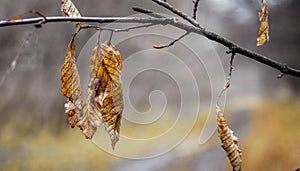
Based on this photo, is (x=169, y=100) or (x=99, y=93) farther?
(x=169, y=100)

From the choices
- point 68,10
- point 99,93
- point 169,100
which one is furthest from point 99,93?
point 169,100

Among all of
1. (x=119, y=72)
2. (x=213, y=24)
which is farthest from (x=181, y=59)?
(x=119, y=72)

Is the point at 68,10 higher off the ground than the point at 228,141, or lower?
higher

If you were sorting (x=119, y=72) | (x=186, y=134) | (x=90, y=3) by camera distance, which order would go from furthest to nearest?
(x=90, y=3) → (x=186, y=134) → (x=119, y=72)

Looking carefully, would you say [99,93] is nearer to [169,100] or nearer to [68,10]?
[68,10]

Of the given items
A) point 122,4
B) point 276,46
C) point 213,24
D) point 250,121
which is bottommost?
point 250,121

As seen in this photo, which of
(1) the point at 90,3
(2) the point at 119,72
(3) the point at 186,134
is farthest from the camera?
(1) the point at 90,3

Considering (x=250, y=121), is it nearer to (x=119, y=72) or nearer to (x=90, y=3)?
(x=90, y=3)
